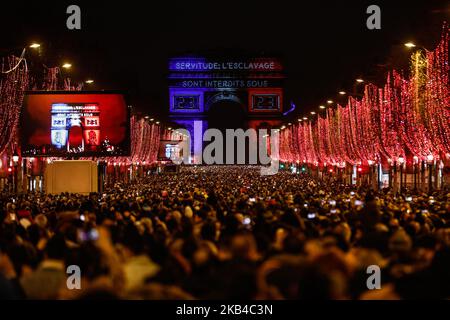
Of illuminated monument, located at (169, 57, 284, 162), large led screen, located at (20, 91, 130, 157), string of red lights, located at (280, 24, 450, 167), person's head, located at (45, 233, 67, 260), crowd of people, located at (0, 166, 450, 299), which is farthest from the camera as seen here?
illuminated monument, located at (169, 57, 284, 162)

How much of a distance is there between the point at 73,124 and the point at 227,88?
13123cm

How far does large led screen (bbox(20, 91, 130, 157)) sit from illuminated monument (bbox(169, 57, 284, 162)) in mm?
124072

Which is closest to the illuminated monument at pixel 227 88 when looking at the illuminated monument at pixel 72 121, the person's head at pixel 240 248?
the illuminated monument at pixel 72 121

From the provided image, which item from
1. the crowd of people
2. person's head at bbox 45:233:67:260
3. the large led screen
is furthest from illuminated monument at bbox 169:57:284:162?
person's head at bbox 45:233:67:260

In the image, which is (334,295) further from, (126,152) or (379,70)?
(379,70)

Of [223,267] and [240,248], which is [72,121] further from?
[223,267]

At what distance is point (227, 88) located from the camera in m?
171

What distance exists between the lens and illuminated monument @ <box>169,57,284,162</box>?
166 metres

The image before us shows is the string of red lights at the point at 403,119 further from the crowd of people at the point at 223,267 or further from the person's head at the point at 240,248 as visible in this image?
the person's head at the point at 240,248

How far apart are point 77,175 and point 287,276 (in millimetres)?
32000

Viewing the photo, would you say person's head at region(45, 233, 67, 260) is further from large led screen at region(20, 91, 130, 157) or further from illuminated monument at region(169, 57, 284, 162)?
illuminated monument at region(169, 57, 284, 162)

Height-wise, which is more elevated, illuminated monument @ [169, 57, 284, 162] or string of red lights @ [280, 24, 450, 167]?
illuminated monument @ [169, 57, 284, 162]

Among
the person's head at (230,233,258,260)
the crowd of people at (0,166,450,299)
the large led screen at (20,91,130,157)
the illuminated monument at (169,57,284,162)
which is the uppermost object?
the illuminated monument at (169,57,284,162)

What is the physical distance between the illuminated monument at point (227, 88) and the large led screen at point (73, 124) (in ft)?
407
